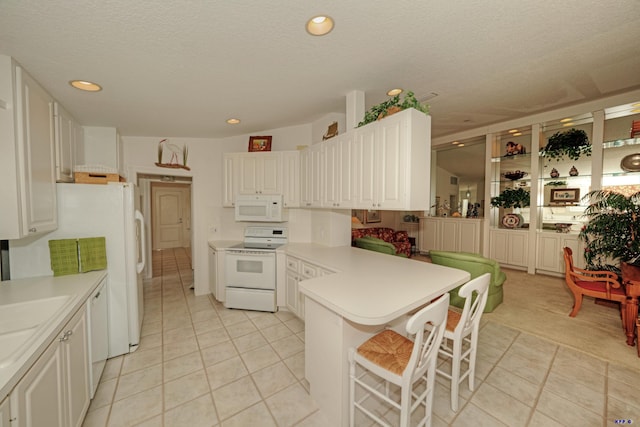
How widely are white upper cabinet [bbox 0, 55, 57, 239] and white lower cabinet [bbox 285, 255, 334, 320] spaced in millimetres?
2197

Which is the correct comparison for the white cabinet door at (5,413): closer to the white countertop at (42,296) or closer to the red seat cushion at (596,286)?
the white countertop at (42,296)

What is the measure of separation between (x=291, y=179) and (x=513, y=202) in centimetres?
456

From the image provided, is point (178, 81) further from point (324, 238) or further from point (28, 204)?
point (324, 238)

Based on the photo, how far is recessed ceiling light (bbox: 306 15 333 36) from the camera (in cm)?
146

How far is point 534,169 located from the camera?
14.8 feet

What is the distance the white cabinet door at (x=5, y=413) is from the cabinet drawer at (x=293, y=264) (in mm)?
2206

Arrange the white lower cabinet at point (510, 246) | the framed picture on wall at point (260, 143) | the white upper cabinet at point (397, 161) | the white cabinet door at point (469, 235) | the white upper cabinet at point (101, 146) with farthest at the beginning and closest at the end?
the white cabinet door at point (469, 235) → the white lower cabinet at point (510, 246) → the framed picture on wall at point (260, 143) → the white upper cabinet at point (101, 146) → the white upper cabinet at point (397, 161)

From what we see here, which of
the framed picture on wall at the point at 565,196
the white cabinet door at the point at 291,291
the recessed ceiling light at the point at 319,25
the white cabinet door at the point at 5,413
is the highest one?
the recessed ceiling light at the point at 319,25

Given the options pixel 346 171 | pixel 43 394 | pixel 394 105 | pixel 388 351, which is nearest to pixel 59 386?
pixel 43 394

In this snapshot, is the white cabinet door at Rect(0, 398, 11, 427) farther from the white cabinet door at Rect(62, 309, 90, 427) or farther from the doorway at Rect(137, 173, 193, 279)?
the doorway at Rect(137, 173, 193, 279)

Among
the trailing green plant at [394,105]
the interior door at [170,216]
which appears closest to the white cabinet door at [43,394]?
the trailing green plant at [394,105]

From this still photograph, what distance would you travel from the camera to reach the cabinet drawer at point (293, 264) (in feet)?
9.59

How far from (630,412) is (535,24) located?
→ 2.78 metres

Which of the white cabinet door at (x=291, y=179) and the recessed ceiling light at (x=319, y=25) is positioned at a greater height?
the recessed ceiling light at (x=319, y=25)
